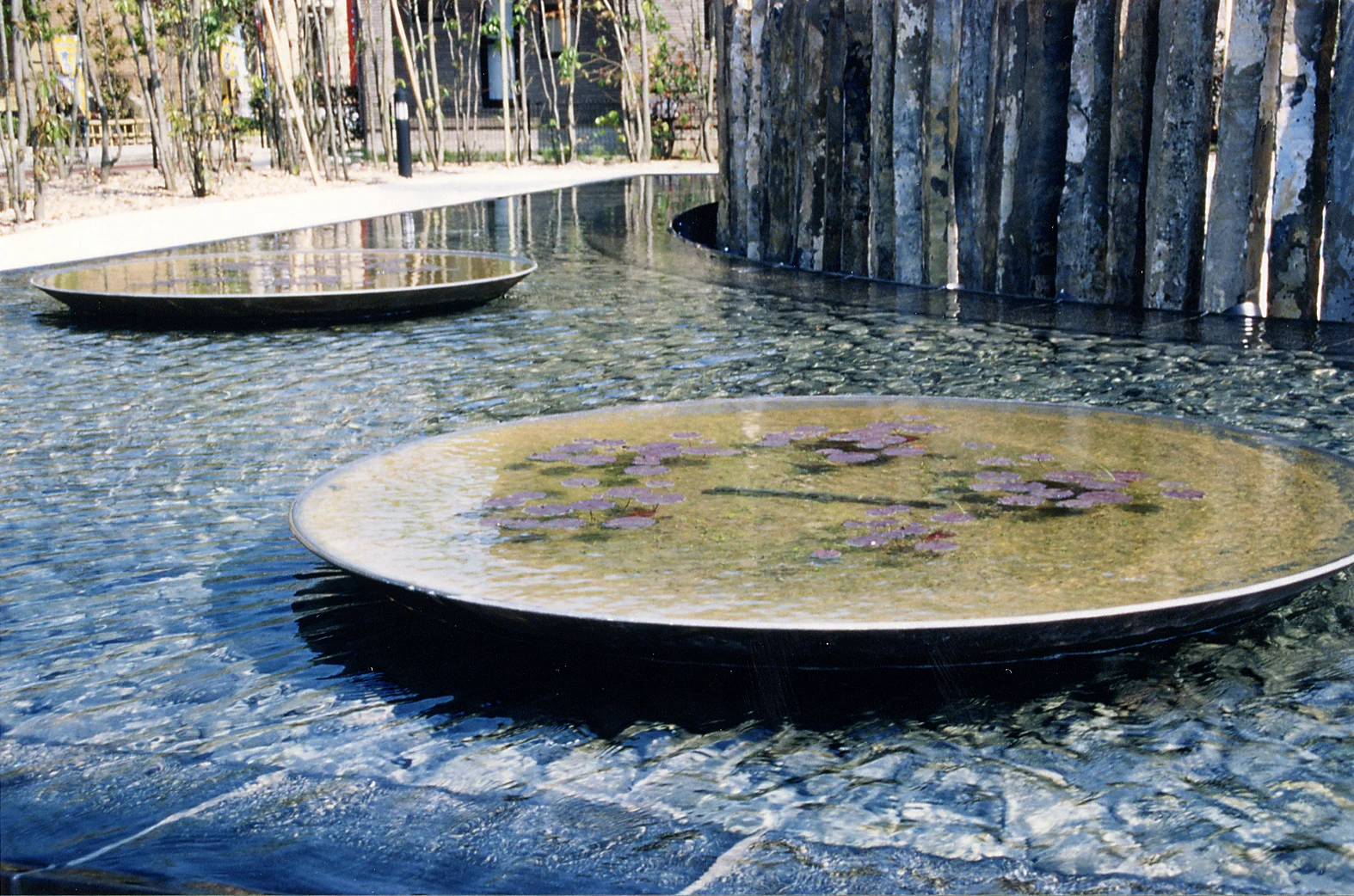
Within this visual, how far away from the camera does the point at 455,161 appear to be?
2355 cm

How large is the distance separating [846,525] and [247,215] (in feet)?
34.3

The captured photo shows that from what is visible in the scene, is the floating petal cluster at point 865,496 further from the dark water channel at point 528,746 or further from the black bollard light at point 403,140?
the black bollard light at point 403,140

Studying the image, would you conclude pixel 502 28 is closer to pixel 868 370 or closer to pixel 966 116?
pixel 966 116

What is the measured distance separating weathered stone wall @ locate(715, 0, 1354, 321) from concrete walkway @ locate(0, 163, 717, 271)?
4.64 meters

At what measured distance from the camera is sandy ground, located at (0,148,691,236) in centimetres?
1320

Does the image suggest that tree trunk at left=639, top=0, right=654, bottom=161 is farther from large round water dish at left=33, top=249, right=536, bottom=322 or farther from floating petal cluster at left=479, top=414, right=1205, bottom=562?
floating petal cluster at left=479, top=414, right=1205, bottom=562

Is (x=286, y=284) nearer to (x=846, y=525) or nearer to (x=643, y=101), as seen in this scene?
(x=846, y=525)

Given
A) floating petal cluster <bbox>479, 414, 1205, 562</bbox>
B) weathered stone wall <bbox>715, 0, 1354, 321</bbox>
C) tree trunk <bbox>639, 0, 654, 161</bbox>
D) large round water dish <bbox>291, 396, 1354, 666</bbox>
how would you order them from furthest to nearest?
tree trunk <bbox>639, 0, 654, 161</bbox>
weathered stone wall <bbox>715, 0, 1354, 321</bbox>
floating petal cluster <bbox>479, 414, 1205, 562</bbox>
large round water dish <bbox>291, 396, 1354, 666</bbox>

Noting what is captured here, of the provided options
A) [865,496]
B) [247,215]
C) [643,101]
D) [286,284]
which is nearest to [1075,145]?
[865,496]

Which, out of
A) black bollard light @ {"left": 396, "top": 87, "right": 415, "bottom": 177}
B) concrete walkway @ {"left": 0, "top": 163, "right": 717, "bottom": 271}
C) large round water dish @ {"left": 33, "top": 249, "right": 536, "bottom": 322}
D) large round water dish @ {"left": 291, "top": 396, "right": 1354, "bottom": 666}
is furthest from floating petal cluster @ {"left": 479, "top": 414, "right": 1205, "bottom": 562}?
black bollard light @ {"left": 396, "top": 87, "right": 415, "bottom": 177}

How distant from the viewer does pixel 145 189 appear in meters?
A: 15.2

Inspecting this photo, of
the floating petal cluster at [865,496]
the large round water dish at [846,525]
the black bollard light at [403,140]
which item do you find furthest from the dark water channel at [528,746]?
the black bollard light at [403,140]

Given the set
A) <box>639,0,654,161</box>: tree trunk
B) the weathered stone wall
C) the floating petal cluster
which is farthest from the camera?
<box>639,0,654,161</box>: tree trunk

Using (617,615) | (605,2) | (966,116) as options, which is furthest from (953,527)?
(605,2)
